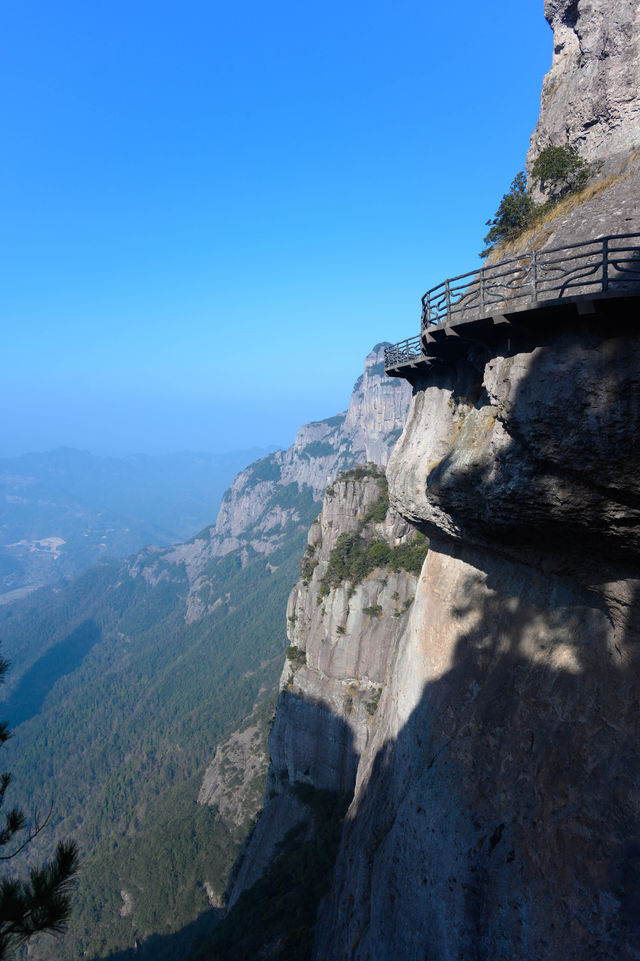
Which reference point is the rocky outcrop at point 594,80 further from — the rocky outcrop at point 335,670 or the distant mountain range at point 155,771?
the distant mountain range at point 155,771

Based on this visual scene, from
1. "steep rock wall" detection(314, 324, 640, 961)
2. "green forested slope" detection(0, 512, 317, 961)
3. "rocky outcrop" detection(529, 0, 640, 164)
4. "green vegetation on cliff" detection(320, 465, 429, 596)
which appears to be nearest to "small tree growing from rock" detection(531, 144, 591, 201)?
"rocky outcrop" detection(529, 0, 640, 164)

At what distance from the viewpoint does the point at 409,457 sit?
18.4 meters

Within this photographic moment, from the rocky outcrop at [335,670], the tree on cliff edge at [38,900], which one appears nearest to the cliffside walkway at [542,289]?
the tree on cliff edge at [38,900]

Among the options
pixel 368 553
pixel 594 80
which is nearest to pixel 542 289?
pixel 594 80

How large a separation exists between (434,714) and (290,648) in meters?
35.3

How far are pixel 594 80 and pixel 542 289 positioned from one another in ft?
35.8

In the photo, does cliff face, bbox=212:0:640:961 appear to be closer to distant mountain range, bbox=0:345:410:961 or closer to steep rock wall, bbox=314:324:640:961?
steep rock wall, bbox=314:324:640:961

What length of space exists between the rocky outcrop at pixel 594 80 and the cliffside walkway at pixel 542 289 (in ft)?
16.6

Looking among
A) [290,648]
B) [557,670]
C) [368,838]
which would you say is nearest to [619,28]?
[557,670]

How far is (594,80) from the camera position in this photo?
1521 cm

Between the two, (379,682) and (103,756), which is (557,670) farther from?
(103,756)

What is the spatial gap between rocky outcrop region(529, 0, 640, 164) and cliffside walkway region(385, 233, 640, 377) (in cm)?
506

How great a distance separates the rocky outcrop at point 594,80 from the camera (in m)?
14.1

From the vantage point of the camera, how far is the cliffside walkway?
8.62m
